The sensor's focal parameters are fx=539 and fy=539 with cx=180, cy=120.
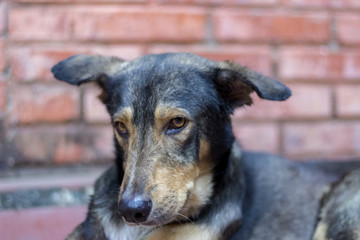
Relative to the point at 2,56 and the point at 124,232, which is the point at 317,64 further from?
the point at 2,56

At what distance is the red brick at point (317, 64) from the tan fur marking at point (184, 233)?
1536 mm

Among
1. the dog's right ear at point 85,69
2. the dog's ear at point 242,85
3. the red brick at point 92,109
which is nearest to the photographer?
the dog's ear at point 242,85

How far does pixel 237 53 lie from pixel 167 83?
1.23 m

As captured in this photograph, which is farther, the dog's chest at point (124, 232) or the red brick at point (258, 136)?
the red brick at point (258, 136)

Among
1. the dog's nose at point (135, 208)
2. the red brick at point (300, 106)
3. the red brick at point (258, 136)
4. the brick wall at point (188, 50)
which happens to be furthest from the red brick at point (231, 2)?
the dog's nose at point (135, 208)

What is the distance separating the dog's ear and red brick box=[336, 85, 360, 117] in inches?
51.9

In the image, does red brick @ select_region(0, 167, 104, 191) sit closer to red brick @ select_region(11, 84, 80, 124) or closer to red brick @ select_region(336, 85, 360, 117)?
red brick @ select_region(11, 84, 80, 124)

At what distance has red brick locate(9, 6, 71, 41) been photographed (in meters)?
3.48

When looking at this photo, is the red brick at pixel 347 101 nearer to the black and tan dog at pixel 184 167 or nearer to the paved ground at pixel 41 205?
the black and tan dog at pixel 184 167

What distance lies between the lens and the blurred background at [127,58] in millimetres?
3465

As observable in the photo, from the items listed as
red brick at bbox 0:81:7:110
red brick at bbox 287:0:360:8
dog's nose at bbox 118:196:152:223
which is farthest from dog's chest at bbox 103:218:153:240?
red brick at bbox 287:0:360:8

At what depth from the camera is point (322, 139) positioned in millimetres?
3865

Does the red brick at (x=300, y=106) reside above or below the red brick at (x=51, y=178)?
above

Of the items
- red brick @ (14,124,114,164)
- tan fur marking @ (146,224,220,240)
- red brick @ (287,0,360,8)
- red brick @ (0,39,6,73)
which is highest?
red brick @ (287,0,360,8)
